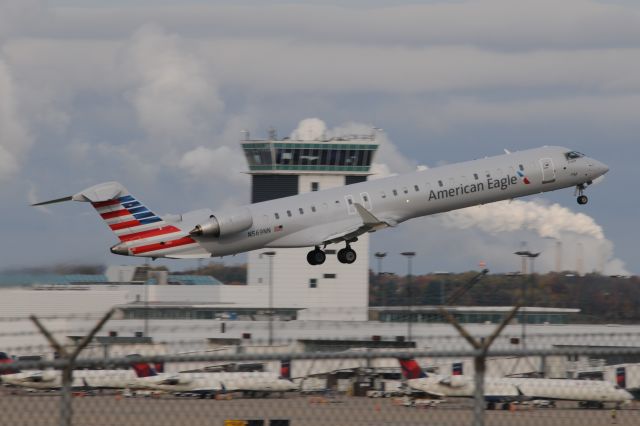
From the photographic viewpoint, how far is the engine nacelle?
52.3 meters

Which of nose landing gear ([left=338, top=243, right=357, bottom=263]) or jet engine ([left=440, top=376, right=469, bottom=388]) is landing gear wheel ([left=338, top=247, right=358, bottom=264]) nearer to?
nose landing gear ([left=338, top=243, right=357, bottom=263])

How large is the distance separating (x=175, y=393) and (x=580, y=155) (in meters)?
45.3

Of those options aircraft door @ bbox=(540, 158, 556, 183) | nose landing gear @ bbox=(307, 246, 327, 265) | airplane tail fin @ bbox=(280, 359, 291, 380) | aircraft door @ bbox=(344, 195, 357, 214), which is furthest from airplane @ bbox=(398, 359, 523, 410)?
aircraft door @ bbox=(540, 158, 556, 183)

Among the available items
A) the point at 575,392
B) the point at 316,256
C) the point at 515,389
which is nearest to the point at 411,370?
the point at 515,389

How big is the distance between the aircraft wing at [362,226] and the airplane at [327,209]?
0.05 metres

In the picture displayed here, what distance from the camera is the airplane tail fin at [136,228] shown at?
52.9 meters

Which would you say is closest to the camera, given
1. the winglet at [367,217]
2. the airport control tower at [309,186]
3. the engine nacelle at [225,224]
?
the engine nacelle at [225,224]

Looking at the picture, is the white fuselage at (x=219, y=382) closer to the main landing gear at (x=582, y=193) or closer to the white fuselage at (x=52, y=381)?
the white fuselage at (x=52, y=381)

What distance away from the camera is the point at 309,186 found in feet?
338

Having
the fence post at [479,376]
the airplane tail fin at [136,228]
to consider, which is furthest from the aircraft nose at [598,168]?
the fence post at [479,376]

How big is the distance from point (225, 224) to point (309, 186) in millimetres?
50683

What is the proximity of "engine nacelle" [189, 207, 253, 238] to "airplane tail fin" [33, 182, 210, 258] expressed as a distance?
95cm

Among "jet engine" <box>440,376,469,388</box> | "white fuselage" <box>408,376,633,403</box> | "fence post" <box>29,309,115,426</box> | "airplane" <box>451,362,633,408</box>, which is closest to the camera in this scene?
"fence post" <box>29,309,115,426</box>

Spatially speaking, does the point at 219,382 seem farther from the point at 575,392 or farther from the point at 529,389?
the point at 575,392
